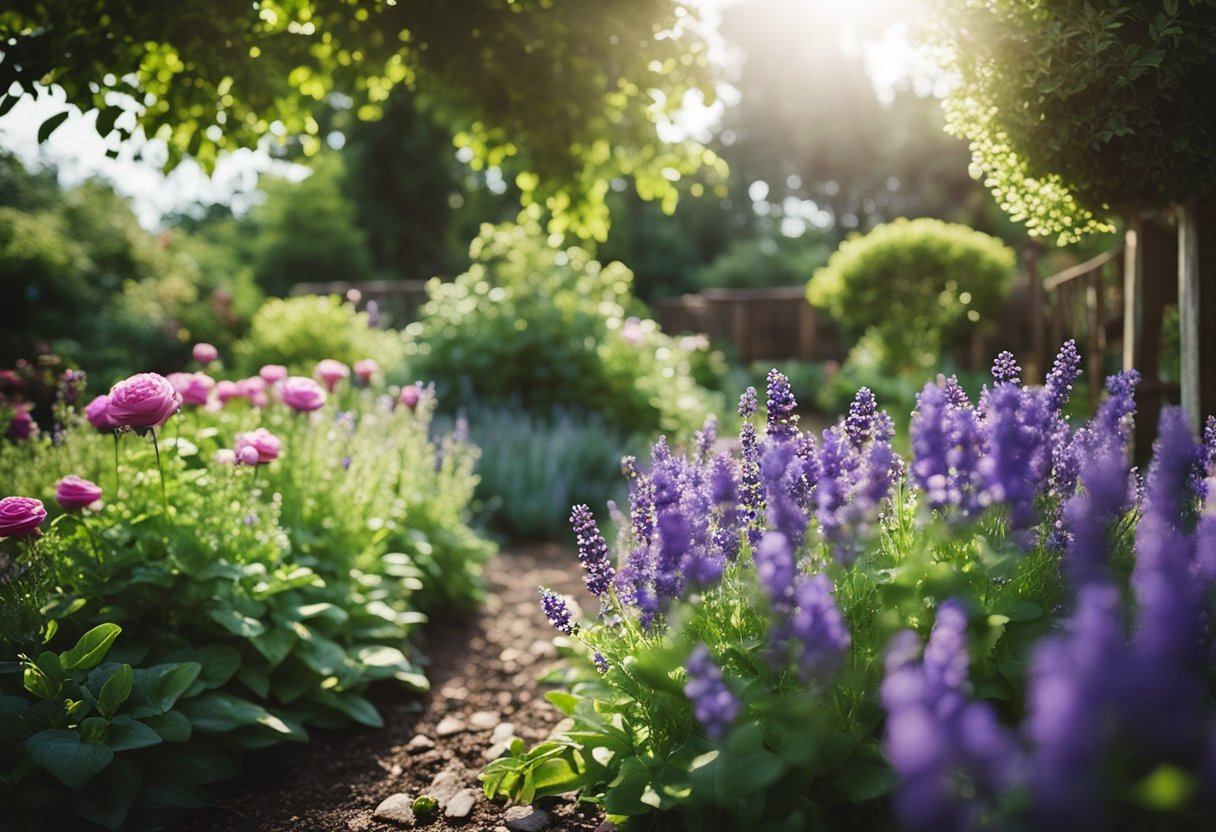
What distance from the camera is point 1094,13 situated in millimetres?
2508

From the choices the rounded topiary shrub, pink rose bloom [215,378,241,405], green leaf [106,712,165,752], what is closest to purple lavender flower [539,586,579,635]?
green leaf [106,712,165,752]

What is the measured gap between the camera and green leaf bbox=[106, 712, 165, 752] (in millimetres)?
2176

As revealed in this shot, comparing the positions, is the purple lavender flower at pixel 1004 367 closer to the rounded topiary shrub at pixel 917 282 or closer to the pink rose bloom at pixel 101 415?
the pink rose bloom at pixel 101 415

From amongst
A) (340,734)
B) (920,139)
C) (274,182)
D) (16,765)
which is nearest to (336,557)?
(340,734)

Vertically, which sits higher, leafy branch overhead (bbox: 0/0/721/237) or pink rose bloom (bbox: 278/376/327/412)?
leafy branch overhead (bbox: 0/0/721/237)

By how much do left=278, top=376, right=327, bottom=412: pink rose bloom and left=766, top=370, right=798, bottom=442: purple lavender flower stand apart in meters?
2.07

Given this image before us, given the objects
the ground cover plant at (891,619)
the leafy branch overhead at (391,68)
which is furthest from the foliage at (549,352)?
the ground cover plant at (891,619)

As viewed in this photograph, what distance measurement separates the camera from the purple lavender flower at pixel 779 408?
2.07 metres

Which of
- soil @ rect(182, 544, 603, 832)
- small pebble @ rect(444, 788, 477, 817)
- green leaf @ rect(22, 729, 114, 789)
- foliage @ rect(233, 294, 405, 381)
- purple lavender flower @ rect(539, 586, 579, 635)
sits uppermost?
foliage @ rect(233, 294, 405, 381)

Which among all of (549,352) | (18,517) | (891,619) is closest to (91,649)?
(18,517)

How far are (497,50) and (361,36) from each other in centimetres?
70

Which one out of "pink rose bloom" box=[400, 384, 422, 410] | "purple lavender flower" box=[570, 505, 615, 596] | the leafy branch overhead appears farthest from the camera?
"pink rose bloom" box=[400, 384, 422, 410]

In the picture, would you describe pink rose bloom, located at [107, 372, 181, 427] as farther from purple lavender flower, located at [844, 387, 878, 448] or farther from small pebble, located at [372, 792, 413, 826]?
purple lavender flower, located at [844, 387, 878, 448]

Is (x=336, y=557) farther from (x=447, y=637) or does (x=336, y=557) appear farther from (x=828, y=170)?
(x=828, y=170)
